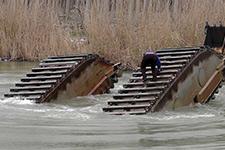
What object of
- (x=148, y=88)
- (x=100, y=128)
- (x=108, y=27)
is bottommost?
(x=100, y=128)

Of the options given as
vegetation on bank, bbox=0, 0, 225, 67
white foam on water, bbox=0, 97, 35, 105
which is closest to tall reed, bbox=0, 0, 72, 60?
vegetation on bank, bbox=0, 0, 225, 67

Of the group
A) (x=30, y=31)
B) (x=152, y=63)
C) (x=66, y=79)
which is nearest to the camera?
(x=152, y=63)

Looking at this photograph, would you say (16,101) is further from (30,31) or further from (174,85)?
(30,31)

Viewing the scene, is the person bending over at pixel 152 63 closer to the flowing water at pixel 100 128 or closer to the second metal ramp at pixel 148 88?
the second metal ramp at pixel 148 88

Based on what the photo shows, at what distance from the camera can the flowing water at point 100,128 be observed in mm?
8516

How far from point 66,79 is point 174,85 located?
8.55ft

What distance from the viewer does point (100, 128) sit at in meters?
9.84

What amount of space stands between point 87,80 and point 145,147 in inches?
235

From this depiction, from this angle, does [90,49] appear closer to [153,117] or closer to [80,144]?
[153,117]

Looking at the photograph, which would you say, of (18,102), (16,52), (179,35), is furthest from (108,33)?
(18,102)

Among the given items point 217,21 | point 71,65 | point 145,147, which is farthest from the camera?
point 217,21

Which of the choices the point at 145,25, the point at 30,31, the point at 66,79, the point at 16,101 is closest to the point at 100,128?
the point at 16,101

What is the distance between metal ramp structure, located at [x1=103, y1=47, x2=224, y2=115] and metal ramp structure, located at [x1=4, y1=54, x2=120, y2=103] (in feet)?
5.03

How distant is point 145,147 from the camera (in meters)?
8.33
